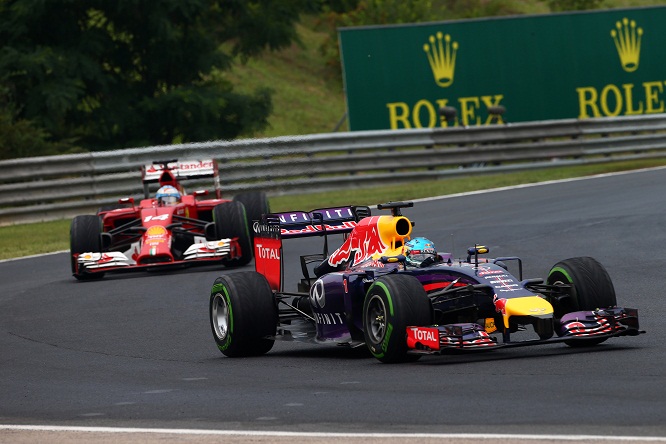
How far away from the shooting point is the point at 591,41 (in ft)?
104

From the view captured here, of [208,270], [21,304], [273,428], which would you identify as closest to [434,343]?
[273,428]

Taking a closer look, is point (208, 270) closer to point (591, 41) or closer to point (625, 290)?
point (625, 290)

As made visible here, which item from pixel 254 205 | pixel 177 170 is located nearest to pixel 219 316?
pixel 254 205

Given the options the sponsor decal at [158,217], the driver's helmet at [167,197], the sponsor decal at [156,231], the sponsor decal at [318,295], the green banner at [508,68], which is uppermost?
the green banner at [508,68]

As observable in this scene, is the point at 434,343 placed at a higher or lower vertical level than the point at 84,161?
lower

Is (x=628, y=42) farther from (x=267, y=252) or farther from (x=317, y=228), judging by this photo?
(x=267, y=252)

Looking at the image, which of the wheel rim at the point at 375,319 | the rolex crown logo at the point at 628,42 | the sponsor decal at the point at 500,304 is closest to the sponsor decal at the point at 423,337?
the wheel rim at the point at 375,319

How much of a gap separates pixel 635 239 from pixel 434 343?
8.27 m

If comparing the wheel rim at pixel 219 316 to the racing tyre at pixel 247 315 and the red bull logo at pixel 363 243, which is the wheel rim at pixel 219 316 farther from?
the red bull logo at pixel 363 243

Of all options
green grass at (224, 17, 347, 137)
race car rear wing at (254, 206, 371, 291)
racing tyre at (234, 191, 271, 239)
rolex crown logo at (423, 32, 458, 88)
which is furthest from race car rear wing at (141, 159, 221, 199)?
green grass at (224, 17, 347, 137)

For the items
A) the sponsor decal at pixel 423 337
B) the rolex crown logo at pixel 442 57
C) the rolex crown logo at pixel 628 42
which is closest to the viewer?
the sponsor decal at pixel 423 337

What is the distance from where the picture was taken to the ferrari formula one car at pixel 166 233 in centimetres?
1761

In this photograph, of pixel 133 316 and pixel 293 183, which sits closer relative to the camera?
pixel 133 316

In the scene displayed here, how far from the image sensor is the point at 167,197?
18828 mm
